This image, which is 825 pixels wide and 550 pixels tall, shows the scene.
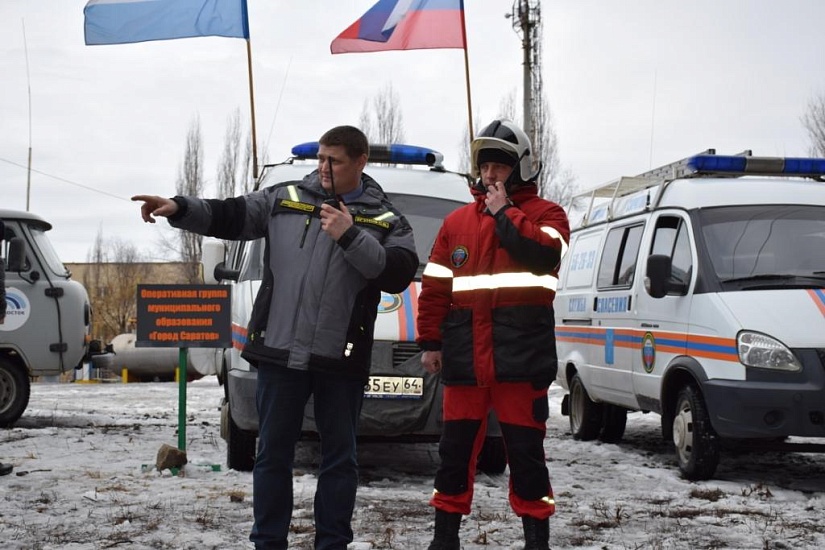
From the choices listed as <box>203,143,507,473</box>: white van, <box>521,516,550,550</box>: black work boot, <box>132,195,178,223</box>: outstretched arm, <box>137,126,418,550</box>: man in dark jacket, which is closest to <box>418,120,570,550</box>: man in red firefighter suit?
<box>521,516,550,550</box>: black work boot

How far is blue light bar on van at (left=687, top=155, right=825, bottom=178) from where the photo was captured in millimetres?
8188

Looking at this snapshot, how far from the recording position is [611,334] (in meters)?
9.12

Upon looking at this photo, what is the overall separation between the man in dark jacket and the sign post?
3191mm

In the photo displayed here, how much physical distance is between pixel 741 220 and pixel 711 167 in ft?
2.26

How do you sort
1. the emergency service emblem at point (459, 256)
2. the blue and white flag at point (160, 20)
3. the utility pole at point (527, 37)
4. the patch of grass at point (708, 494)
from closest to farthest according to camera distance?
the emergency service emblem at point (459, 256) → the patch of grass at point (708, 494) → the blue and white flag at point (160, 20) → the utility pole at point (527, 37)

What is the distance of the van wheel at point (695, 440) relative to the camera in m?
7.10

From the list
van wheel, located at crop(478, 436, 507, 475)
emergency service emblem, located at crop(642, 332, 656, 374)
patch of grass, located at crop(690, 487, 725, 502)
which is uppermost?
emergency service emblem, located at crop(642, 332, 656, 374)

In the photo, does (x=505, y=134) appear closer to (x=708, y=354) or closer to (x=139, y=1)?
(x=708, y=354)

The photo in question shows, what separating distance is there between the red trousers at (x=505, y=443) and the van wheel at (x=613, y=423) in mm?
5591

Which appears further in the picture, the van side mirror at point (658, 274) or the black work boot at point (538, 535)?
the van side mirror at point (658, 274)

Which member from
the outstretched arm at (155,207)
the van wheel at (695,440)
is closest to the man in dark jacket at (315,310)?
the outstretched arm at (155,207)

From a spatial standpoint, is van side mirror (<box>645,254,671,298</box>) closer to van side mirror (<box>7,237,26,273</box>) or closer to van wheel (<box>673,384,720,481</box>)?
van wheel (<box>673,384,720,481</box>)

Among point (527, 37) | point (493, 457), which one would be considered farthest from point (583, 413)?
point (527, 37)

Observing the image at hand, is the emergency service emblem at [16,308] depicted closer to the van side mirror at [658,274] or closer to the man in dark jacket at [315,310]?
the van side mirror at [658,274]
